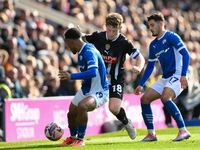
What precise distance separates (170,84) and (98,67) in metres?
1.48

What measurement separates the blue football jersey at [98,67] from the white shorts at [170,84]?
1146 millimetres

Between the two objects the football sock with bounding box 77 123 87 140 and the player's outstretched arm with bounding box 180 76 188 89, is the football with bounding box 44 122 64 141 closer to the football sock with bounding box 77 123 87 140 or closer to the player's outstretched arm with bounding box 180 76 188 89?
the football sock with bounding box 77 123 87 140

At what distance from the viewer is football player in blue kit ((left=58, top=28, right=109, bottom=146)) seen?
6.76 meters

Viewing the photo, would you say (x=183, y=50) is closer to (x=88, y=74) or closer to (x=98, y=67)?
(x=98, y=67)

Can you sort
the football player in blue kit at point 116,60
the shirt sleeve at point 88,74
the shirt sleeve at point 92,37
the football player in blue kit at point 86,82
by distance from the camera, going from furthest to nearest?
the shirt sleeve at point 92,37 → the football player in blue kit at point 116,60 → the football player in blue kit at point 86,82 → the shirt sleeve at point 88,74

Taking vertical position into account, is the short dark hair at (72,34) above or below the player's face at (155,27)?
below

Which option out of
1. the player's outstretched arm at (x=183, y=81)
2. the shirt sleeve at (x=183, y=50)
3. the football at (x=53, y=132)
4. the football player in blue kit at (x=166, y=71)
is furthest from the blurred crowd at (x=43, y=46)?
the player's outstretched arm at (x=183, y=81)

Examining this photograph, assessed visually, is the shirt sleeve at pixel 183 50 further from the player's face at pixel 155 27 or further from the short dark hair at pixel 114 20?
the short dark hair at pixel 114 20

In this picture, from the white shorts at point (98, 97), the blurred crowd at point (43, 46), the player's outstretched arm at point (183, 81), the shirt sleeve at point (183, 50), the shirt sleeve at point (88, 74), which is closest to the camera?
the shirt sleeve at point (88, 74)

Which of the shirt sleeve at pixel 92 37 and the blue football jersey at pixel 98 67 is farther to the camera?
the shirt sleeve at pixel 92 37

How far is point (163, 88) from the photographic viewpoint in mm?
7859

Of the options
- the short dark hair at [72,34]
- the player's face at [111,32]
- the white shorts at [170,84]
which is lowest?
the white shorts at [170,84]

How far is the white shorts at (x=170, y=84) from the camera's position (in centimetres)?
773

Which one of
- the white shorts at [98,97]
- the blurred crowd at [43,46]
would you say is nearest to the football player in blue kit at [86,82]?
the white shorts at [98,97]
